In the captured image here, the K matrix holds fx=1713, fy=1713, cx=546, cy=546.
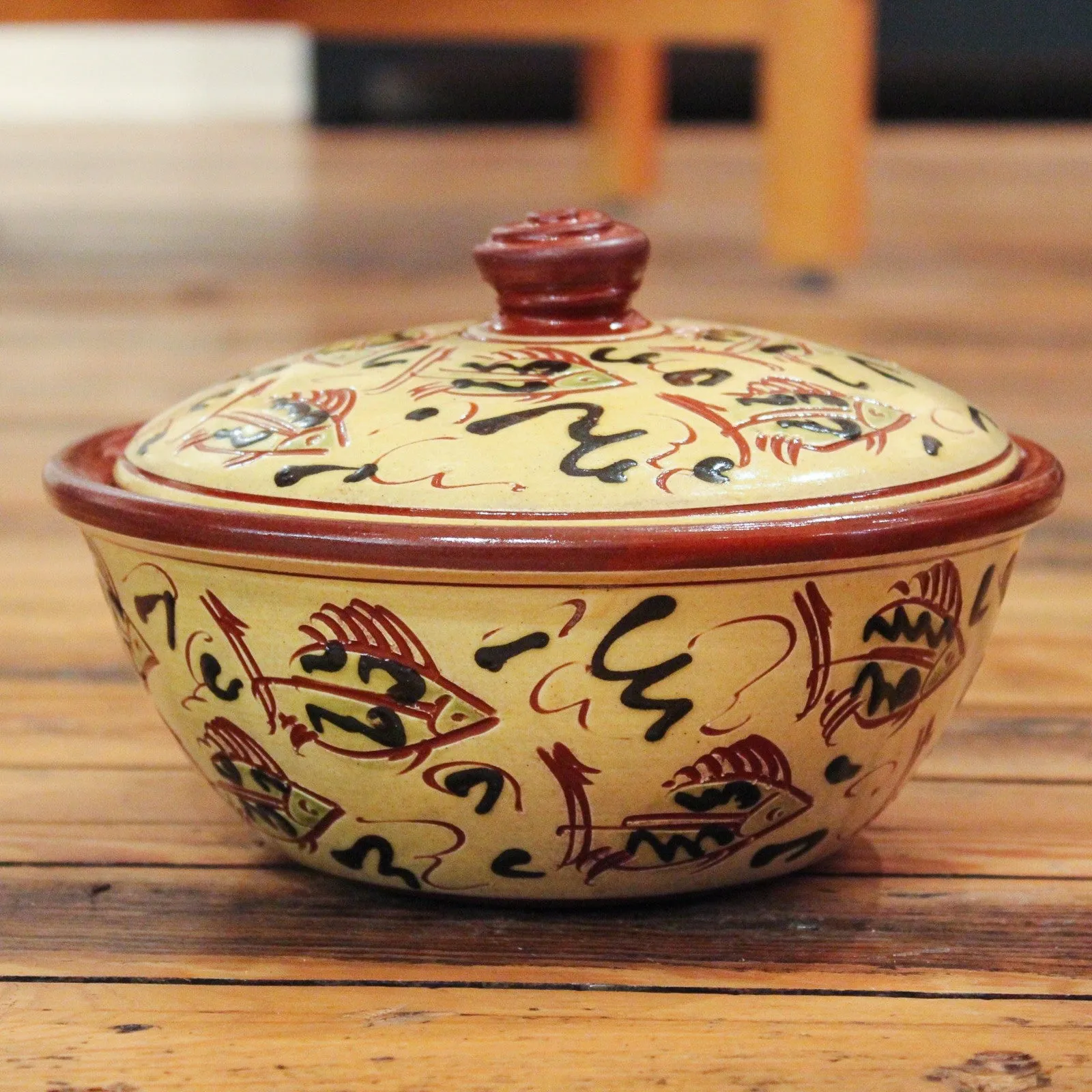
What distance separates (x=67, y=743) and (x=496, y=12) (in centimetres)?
176

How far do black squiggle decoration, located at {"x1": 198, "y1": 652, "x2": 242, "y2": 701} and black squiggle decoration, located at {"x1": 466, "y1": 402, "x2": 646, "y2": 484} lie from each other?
0.40 ft

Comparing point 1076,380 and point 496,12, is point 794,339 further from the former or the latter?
point 496,12

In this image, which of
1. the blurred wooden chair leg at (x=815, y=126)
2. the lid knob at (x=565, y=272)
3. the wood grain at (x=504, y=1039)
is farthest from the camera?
the blurred wooden chair leg at (x=815, y=126)

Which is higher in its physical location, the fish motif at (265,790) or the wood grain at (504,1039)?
the fish motif at (265,790)

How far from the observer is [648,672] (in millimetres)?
544

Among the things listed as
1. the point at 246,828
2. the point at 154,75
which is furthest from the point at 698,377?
the point at 154,75

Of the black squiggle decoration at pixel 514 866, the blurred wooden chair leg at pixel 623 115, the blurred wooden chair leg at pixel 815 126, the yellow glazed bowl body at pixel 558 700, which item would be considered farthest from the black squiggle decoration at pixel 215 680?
the blurred wooden chair leg at pixel 623 115

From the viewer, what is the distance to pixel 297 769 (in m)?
0.59

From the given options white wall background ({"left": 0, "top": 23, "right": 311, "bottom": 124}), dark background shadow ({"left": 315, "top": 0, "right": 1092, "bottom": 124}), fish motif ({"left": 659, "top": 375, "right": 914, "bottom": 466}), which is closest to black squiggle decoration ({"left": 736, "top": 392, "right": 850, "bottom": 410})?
fish motif ({"left": 659, "top": 375, "right": 914, "bottom": 466})

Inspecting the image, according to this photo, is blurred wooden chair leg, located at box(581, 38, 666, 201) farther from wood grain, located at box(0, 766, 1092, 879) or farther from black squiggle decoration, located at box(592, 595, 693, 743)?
black squiggle decoration, located at box(592, 595, 693, 743)

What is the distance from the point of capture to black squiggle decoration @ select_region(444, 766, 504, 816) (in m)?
0.56

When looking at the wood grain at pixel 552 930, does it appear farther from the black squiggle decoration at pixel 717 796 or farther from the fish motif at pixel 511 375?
the fish motif at pixel 511 375

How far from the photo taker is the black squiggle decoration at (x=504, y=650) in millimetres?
537

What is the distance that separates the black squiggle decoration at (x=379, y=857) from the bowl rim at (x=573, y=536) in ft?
0.39
